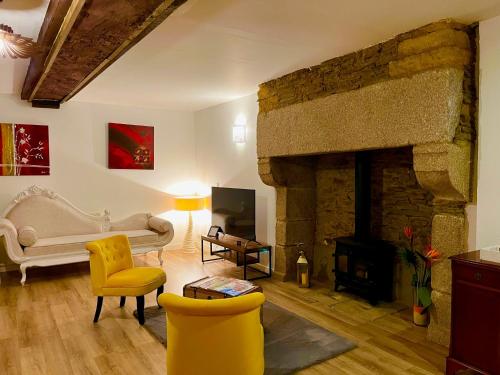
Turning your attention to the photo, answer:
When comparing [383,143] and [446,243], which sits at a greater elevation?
[383,143]

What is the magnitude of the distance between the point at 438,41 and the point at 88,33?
2.45 m

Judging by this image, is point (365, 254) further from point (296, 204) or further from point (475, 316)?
point (475, 316)

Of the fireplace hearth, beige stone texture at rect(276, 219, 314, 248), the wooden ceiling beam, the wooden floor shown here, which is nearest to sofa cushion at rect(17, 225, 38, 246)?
the wooden floor

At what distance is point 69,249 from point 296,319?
10.4 feet

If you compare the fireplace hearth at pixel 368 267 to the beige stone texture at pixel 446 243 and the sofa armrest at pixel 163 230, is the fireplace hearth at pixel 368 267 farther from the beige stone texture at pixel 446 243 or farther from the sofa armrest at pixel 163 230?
the sofa armrest at pixel 163 230

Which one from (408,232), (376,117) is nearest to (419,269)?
(408,232)

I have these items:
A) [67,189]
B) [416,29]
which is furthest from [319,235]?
[67,189]

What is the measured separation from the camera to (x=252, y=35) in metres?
2.90

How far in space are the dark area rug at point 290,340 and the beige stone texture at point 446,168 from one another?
Result: 1406 mm

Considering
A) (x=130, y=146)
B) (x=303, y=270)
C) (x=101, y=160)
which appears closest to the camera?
(x=303, y=270)

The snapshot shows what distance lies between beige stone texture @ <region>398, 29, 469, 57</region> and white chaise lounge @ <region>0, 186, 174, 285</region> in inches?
158

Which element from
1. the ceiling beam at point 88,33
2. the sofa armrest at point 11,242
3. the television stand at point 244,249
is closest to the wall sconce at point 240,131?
the television stand at point 244,249

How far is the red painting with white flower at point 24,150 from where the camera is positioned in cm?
518

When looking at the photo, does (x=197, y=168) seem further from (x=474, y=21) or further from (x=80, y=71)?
(x=474, y=21)
